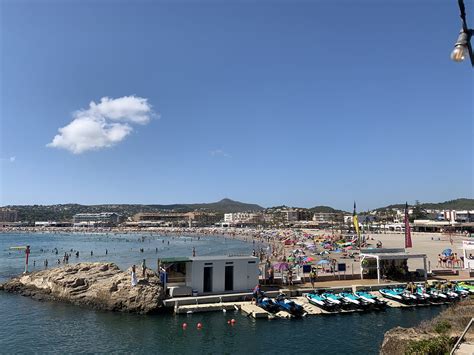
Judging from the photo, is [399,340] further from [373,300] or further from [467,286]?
[467,286]

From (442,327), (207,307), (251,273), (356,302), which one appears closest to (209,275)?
(207,307)

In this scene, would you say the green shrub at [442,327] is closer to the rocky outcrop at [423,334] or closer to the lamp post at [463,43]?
the rocky outcrop at [423,334]

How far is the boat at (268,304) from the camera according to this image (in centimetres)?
2241

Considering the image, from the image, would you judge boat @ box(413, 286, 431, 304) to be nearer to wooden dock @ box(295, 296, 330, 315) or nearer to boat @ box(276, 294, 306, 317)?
wooden dock @ box(295, 296, 330, 315)

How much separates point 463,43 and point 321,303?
2089 cm

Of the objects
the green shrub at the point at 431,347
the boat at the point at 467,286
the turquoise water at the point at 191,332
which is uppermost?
the green shrub at the point at 431,347

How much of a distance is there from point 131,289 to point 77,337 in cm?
484

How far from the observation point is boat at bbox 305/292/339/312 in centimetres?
2289

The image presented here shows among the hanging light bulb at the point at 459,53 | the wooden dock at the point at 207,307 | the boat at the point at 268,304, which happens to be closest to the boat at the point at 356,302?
the boat at the point at 268,304

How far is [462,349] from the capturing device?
1022cm

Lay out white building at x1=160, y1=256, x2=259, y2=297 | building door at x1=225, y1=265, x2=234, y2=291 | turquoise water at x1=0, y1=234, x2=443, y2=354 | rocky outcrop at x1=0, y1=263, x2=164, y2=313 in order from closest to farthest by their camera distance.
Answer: turquoise water at x1=0, y1=234, x2=443, y2=354
rocky outcrop at x1=0, y1=263, x2=164, y2=313
white building at x1=160, y1=256, x2=259, y2=297
building door at x1=225, y1=265, x2=234, y2=291

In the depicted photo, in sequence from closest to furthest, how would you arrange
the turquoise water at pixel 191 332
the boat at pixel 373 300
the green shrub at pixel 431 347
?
the green shrub at pixel 431 347, the turquoise water at pixel 191 332, the boat at pixel 373 300

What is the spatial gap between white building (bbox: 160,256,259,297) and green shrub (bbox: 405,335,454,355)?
589 inches

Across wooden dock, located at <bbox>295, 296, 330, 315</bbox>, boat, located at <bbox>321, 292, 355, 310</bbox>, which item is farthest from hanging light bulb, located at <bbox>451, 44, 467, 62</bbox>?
boat, located at <bbox>321, 292, 355, 310</bbox>
